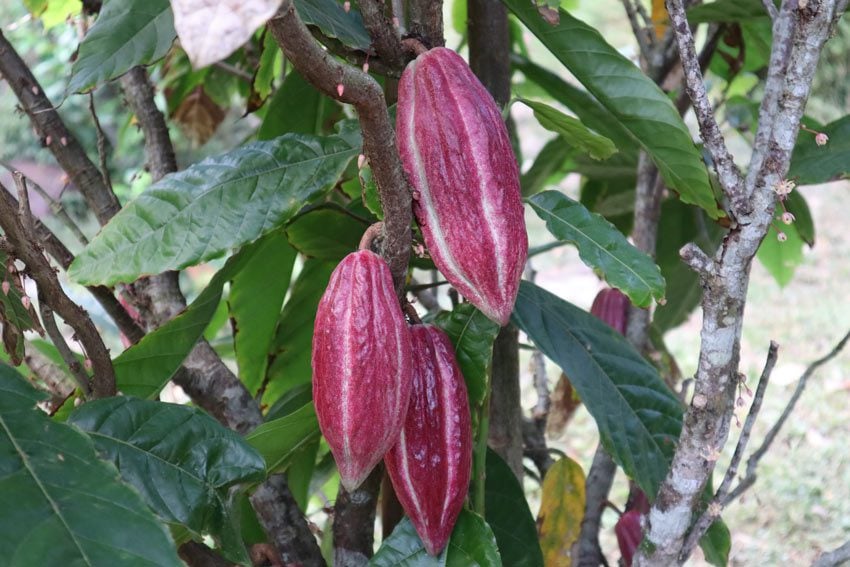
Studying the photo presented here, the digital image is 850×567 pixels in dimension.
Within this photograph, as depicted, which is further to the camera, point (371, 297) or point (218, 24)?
point (371, 297)

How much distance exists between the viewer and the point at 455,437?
62 centimetres

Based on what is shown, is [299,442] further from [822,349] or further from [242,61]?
[822,349]

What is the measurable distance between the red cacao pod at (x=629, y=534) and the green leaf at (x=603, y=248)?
39 cm

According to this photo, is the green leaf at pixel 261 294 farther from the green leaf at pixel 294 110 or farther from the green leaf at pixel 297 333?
the green leaf at pixel 294 110

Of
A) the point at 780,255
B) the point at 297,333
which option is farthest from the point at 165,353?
the point at 780,255

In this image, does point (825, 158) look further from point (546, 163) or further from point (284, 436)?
point (284, 436)

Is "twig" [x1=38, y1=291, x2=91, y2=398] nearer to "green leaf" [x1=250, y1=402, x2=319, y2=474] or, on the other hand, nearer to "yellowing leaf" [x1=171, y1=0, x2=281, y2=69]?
"green leaf" [x1=250, y1=402, x2=319, y2=474]

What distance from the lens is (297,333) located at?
94 cm

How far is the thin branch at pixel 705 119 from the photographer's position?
24.3 inches

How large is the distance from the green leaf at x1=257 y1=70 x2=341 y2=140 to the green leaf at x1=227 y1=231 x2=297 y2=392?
12cm

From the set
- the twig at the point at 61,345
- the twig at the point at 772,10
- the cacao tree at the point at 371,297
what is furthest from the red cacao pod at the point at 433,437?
the twig at the point at 772,10

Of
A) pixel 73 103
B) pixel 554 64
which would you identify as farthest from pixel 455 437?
pixel 554 64

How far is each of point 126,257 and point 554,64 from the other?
4.27 meters

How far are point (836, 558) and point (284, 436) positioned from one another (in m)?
0.43
